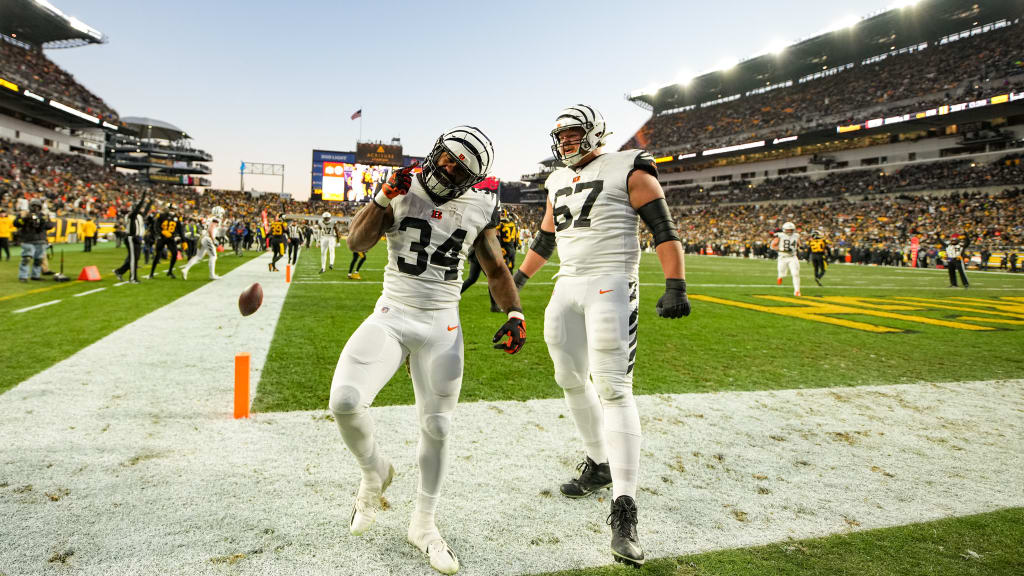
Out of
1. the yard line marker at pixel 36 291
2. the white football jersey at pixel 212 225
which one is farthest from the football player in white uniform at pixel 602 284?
the white football jersey at pixel 212 225

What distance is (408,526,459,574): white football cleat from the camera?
2.29 m

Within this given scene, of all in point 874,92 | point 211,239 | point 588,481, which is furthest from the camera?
point 874,92

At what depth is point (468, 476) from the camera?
127 inches

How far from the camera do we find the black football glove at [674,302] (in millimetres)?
2804

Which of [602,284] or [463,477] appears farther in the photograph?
[463,477]

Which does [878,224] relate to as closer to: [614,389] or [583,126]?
[583,126]

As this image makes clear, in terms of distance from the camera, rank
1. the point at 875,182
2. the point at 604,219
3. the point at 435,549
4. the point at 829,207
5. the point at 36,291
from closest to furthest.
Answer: the point at 435,549
the point at 604,219
the point at 36,291
the point at 875,182
the point at 829,207

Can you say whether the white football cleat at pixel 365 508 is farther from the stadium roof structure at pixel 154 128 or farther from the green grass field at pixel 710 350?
the stadium roof structure at pixel 154 128

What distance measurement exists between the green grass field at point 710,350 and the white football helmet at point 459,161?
99.8 inches

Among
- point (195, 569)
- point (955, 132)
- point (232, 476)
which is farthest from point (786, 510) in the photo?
point (955, 132)

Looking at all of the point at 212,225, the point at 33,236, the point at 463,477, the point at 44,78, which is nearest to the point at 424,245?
the point at 463,477

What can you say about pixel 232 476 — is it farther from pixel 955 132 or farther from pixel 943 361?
pixel 955 132

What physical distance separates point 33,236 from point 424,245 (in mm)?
13896

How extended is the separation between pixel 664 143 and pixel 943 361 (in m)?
67.1
